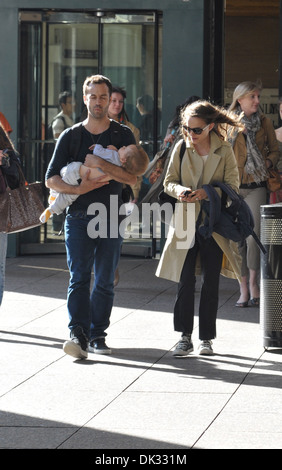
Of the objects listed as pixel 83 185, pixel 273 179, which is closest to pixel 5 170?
pixel 83 185

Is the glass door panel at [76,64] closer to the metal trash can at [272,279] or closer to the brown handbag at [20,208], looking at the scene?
the brown handbag at [20,208]

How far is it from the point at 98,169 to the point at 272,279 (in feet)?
5.33

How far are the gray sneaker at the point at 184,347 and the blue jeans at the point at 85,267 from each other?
0.57 meters

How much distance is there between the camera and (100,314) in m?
7.98

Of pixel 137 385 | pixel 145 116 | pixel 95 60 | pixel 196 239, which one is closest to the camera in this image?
pixel 137 385

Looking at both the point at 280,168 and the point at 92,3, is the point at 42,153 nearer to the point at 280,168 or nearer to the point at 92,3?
the point at 92,3

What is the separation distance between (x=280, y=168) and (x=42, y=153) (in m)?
4.56

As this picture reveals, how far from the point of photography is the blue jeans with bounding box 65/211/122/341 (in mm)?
7727

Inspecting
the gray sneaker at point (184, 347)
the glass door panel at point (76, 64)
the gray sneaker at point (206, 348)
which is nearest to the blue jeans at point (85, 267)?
the gray sneaker at point (184, 347)

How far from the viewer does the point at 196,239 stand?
25.8 ft

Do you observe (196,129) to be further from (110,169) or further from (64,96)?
(64,96)

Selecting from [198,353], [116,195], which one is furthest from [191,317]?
[116,195]

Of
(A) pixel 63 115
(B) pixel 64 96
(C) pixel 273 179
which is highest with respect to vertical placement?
(B) pixel 64 96

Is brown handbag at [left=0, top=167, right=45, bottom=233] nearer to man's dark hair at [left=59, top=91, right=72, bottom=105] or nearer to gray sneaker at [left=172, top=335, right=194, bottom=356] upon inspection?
gray sneaker at [left=172, top=335, right=194, bottom=356]
